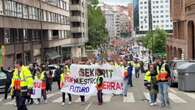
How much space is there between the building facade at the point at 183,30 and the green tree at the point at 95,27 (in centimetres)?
3067

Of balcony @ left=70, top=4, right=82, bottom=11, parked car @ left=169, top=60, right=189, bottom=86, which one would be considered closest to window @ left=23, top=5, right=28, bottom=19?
parked car @ left=169, top=60, right=189, bottom=86

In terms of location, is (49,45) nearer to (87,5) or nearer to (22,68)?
(87,5)

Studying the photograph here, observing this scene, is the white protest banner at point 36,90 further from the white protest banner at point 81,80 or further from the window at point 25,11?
the window at point 25,11

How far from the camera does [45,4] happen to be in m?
81.6

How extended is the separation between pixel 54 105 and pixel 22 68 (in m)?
4.17

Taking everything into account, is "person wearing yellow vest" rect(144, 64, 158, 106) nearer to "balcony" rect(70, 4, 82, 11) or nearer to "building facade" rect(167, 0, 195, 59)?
"building facade" rect(167, 0, 195, 59)

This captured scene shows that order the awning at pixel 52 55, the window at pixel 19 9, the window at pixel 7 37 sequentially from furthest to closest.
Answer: the awning at pixel 52 55 → the window at pixel 19 9 → the window at pixel 7 37

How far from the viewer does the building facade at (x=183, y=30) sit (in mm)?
72875

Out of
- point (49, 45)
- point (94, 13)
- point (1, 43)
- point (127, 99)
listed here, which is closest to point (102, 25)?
point (94, 13)

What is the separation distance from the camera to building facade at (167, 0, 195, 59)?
7288 centimetres

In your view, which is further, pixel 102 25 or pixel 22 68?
pixel 102 25

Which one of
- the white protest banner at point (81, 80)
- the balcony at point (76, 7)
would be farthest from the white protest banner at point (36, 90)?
the balcony at point (76, 7)

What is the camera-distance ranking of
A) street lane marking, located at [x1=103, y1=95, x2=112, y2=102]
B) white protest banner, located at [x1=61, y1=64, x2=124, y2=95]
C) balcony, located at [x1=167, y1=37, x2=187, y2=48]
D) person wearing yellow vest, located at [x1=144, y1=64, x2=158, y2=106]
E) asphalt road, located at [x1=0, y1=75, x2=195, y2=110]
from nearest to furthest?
asphalt road, located at [x1=0, y1=75, x2=195, y2=110] < person wearing yellow vest, located at [x1=144, y1=64, x2=158, y2=106] < white protest banner, located at [x1=61, y1=64, x2=124, y2=95] < street lane marking, located at [x1=103, y1=95, x2=112, y2=102] < balcony, located at [x1=167, y1=37, x2=187, y2=48]

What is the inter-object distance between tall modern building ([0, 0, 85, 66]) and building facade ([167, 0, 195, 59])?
64.0 feet
